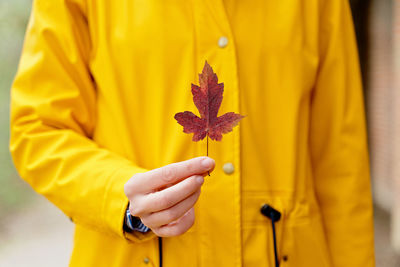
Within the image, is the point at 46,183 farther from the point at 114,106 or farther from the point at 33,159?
the point at 114,106

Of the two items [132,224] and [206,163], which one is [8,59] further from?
[206,163]

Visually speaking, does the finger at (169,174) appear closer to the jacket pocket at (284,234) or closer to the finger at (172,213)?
the finger at (172,213)

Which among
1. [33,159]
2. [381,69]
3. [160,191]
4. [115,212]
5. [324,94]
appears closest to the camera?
[160,191]

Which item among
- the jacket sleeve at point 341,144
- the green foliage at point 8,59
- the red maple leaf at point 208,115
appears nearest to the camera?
the red maple leaf at point 208,115

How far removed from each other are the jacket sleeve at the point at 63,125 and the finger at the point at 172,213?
0.41ft

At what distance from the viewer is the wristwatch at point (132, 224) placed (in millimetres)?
897

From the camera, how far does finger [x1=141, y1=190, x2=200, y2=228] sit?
79 centimetres

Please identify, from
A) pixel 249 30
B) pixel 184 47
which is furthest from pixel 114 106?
pixel 249 30

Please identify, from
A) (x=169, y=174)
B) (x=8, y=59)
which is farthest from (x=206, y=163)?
(x=8, y=59)

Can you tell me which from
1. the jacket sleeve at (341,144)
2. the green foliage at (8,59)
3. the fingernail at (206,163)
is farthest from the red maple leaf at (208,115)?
the green foliage at (8,59)

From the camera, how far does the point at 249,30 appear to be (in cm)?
102

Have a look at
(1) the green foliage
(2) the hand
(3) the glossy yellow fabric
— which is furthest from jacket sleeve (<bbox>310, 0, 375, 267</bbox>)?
(1) the green foliage

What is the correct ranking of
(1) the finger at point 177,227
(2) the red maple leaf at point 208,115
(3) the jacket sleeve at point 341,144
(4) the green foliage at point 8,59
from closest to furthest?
(2) the red maple leaf at point 208,115
(1) the finger at point 177,227
(3) the jacket sleeve at point 341,144
(4) the green foliage at point 8,59

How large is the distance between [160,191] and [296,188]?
1.41 feet
